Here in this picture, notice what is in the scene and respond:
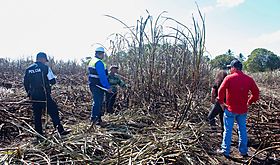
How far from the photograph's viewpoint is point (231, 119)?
15.0 feet

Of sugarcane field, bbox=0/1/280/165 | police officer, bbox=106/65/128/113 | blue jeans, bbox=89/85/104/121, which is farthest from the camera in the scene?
police officer, bbox=106/65/128/113

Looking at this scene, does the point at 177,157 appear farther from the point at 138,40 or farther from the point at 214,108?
the point at 138,40

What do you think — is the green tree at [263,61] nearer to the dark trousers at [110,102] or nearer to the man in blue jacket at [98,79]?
the dark trousers at [110,102]

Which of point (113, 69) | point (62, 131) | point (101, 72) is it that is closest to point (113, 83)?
point (113, 69)

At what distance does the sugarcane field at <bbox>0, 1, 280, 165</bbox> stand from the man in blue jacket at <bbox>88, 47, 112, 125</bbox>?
0.07 ft

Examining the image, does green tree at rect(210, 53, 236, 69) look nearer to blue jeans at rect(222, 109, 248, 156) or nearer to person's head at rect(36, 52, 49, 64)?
blue jeans at rect(222, 109, 248, 156)

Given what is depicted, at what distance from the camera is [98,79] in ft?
19.2

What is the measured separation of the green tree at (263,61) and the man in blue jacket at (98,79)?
3402 centimetres

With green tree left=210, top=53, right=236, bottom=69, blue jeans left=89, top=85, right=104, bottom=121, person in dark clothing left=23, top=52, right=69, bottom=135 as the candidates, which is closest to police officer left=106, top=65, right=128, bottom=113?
blue jeans left=89, top=85, right=104, bottom=121

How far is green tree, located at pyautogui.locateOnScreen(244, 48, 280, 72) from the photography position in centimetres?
3559

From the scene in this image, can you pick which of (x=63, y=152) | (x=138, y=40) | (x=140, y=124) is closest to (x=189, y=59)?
(x=138, y=40)

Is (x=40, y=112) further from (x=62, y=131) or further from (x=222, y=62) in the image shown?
(x=222, y=62)

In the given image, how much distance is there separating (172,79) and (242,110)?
2.04 meters

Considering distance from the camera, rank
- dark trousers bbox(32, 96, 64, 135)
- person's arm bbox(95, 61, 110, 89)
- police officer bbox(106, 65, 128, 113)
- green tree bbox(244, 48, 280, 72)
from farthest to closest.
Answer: green tree bbox(244, 48, 280, 72)
police officer bbox(106, 65, 128, 113)
person's arm bbox(95, 61, 110, 89)
dark trousers bbox(32, 96, 64, 135)
